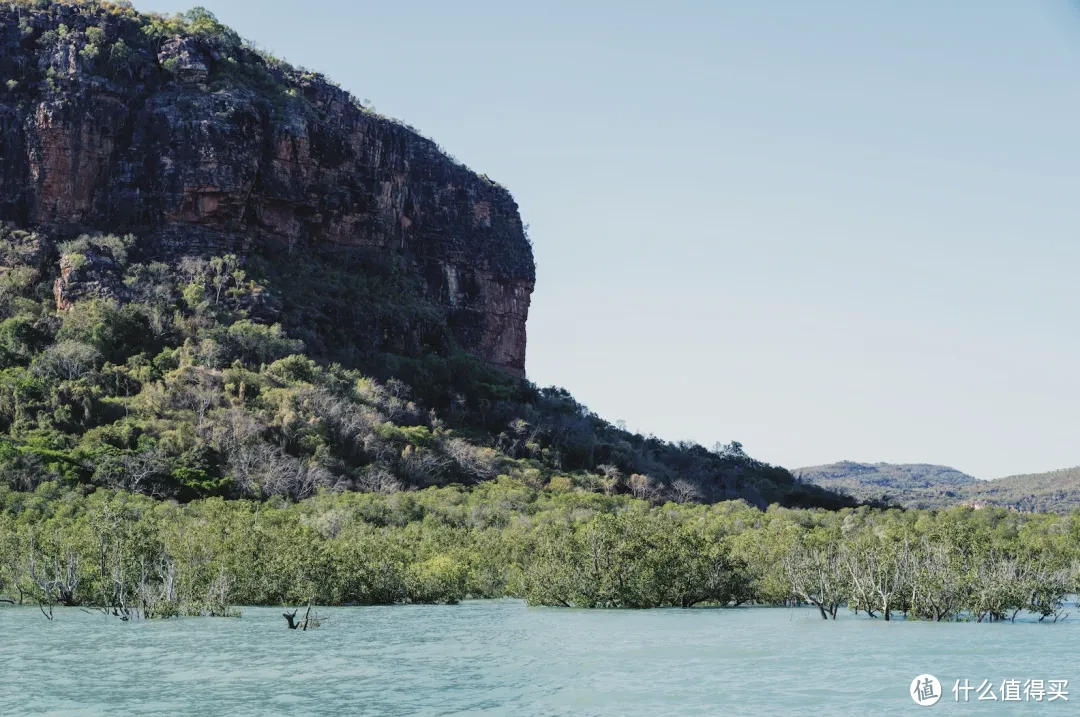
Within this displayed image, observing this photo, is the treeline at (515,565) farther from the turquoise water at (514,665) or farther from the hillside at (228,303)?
the hillside at (228,303)

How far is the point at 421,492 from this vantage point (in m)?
83.6

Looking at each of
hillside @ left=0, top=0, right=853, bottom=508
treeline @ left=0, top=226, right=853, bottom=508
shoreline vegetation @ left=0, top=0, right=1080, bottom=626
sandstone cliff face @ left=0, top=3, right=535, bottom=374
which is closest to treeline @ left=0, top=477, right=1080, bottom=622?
shoreline vegetation @ left=0, top=0, right=1080, bottom=626

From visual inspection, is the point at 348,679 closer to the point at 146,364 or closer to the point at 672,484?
the point at 146,364

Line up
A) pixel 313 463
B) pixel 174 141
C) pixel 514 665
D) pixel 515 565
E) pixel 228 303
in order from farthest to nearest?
pixel 174 141 → pixel 228 303 → pixel 313 463 → pixel 515 565 → pixel 514 665

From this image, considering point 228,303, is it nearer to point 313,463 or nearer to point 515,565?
point 313,463

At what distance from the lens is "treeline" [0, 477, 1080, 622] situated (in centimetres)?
4978

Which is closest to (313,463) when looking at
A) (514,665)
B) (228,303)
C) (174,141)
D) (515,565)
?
(228,303)

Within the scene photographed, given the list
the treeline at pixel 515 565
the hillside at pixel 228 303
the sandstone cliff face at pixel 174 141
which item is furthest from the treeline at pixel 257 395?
the treeline at pixel 515 565

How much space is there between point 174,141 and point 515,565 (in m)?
55.6

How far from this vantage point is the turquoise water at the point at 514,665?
31.0m

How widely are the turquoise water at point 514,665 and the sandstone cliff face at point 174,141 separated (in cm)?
5935

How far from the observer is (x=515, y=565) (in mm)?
64625

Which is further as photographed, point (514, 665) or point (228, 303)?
point (228, 303)

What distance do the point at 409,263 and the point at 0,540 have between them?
76.1 m
